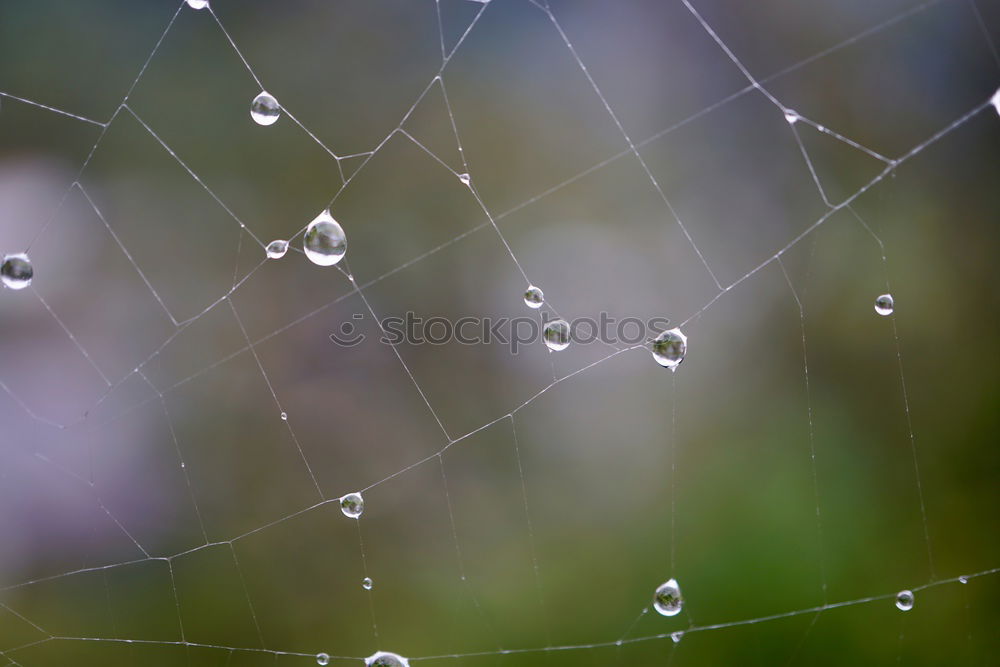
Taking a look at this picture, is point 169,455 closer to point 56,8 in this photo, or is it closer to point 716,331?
point 56,8

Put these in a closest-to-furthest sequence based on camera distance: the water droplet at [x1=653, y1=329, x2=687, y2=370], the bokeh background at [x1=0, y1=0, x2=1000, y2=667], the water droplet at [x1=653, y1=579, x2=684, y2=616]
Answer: the water droplet at [x1=653, y1=329, x2=687, y2=370]
the water droplet at [x1=653, y1=579, x2=684, y2=616]
the bokeh background at [x1=0, y1=0, x2=1000, y2=667]

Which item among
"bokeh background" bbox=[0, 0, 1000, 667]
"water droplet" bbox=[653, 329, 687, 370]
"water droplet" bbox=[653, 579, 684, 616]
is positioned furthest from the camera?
"bokeh background" bbox=[0, 0, 1000, 667]

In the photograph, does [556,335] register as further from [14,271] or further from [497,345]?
[14,271]

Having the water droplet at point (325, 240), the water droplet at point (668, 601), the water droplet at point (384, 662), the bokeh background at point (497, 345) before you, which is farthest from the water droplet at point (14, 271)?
the water droplet at point (668, 601)

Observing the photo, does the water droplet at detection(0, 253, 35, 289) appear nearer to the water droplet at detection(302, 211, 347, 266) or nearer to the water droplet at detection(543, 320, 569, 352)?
the water droplet at detection(302, 211, 347, 266)

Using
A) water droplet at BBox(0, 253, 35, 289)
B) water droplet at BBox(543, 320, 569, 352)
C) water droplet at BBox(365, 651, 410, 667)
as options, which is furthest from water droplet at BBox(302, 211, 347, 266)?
water droplet at BBox(365, 651, 410, 667)

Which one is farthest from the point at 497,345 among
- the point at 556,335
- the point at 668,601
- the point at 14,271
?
the point at 14,271

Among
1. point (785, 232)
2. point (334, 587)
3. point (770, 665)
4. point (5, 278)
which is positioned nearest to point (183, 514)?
point (334, 587)

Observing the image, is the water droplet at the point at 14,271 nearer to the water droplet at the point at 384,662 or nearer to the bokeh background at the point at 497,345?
the bokeh background at the point at 497,345
